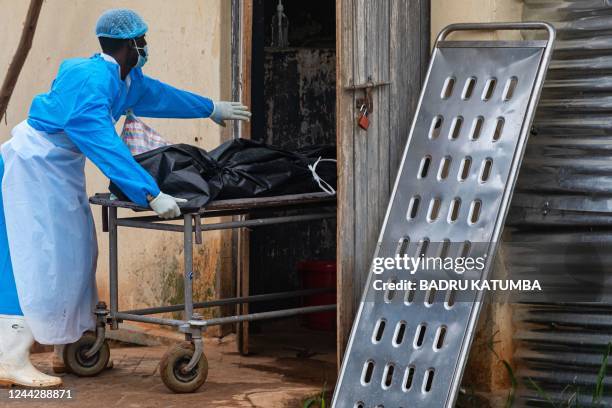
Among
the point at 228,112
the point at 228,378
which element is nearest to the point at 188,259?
the point at 228,378

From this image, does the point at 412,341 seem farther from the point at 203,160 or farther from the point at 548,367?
A: the point at 203,160

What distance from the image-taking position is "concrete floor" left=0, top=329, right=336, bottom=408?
237 inches

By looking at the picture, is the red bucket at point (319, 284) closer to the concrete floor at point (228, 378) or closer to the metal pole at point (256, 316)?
the concrete floor at point (228, 378)

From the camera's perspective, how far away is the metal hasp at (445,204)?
5.36m

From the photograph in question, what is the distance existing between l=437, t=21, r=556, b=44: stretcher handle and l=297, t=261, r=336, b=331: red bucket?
2.42 m

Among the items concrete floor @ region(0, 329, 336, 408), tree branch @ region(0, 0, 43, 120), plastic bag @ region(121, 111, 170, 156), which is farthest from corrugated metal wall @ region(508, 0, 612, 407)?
tree branch @ region(0, 0, 43, 120)

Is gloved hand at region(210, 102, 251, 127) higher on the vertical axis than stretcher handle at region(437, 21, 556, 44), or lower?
lower

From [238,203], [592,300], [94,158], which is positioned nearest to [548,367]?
[592,300]

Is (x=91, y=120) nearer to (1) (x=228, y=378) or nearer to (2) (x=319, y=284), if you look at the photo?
(1) (x=228, y=378)

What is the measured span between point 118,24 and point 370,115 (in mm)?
1390

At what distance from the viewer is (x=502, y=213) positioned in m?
5.45

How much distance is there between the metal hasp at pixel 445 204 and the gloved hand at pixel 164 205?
978 mm

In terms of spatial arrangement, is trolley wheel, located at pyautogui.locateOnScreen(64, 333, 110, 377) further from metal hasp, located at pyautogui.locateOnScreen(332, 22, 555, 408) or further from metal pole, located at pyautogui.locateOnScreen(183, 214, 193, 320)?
metal hasp, located at pyautogui.locateOnScreen(332, 22, 555, 408)

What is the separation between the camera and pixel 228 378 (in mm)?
6609
